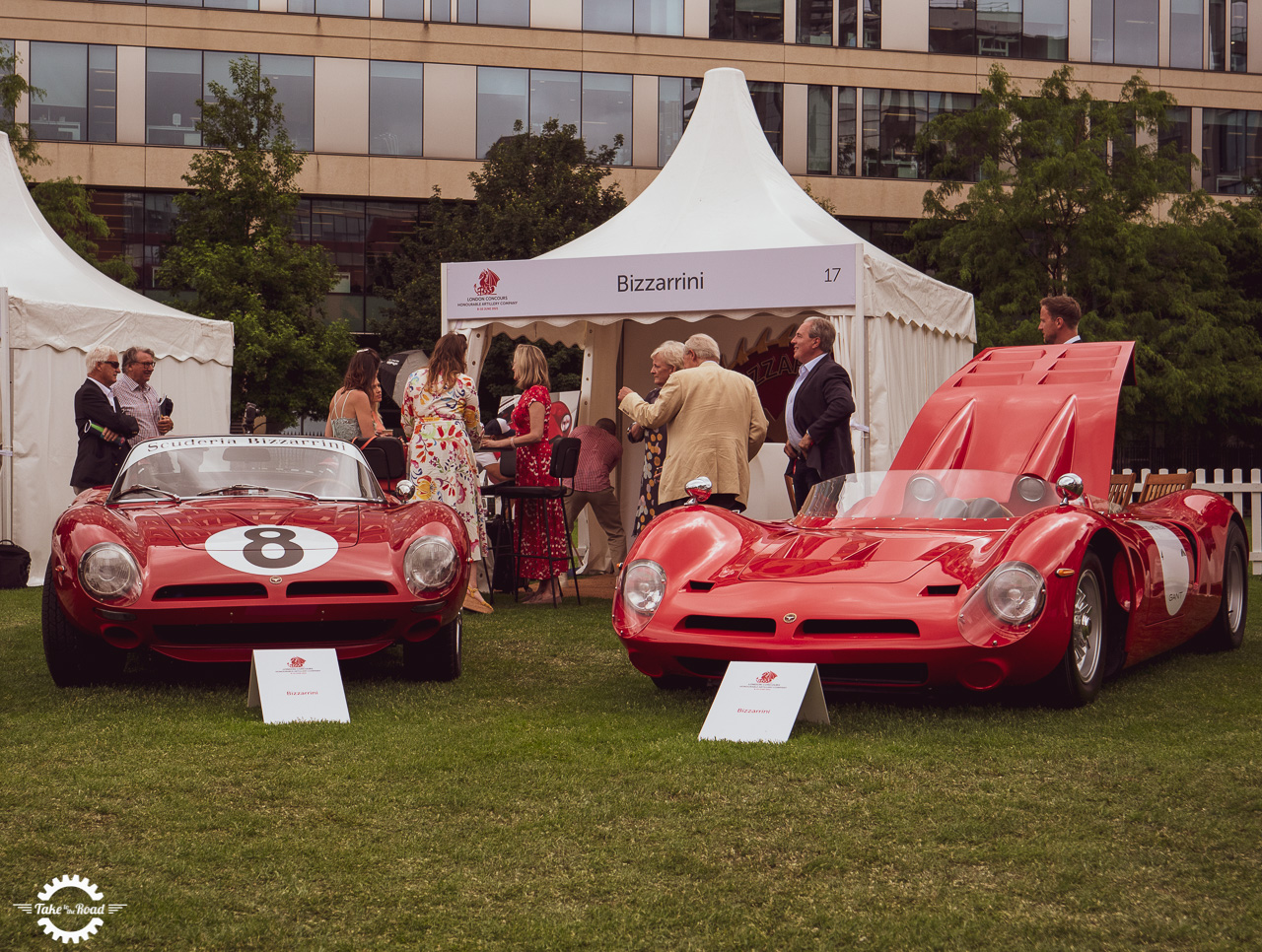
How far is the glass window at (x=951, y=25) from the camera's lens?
1286 inches

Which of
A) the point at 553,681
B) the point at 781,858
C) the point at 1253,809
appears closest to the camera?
the point at 781,858

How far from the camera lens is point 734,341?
41.5ft

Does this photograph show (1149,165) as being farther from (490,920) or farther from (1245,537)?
(490,920)

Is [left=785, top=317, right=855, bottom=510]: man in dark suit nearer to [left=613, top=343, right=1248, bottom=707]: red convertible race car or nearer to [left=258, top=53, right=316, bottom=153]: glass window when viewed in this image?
[left=613, top=343, right=1248, bottom=707]: red convertible race car

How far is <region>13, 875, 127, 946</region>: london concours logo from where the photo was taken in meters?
2.63

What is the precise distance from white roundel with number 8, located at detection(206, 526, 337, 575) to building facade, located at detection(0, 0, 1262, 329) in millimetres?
26276

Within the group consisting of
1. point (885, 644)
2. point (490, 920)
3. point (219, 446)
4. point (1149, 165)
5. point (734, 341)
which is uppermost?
point (1149, 165)

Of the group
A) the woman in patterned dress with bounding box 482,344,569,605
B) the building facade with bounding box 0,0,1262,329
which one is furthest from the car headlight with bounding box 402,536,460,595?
the building facade with bounding box 0,0,1262,329

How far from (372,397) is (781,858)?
6349 mm

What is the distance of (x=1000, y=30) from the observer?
32.7 meters

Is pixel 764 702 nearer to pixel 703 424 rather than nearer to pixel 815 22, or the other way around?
pixel 703 424

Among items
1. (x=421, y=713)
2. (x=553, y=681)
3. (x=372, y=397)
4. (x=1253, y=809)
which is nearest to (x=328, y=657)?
(x=421, y=713)

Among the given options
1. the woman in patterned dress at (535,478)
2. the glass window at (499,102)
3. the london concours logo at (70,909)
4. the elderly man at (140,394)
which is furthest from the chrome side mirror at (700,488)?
the glass window at (499,102)

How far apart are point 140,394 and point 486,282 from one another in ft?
9.33
